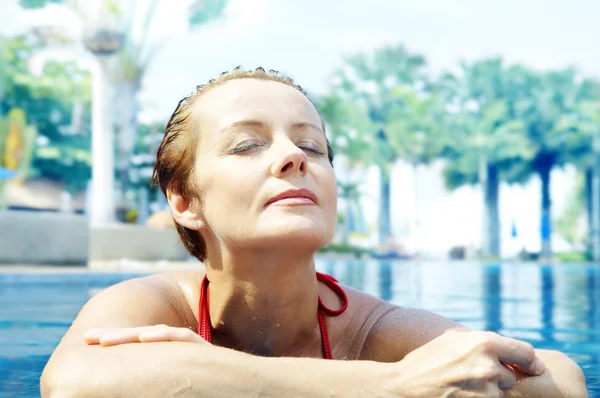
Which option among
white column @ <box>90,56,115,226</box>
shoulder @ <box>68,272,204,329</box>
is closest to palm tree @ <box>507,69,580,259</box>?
white column @ <box>90,56,115,226</box>

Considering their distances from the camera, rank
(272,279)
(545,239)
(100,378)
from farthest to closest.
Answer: (545,239)
(272,279)
(100,378)

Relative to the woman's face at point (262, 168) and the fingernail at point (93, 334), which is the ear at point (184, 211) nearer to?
the woman's face at point (262, 168)

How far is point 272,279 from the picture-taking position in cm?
209

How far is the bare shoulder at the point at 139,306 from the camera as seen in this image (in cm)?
198

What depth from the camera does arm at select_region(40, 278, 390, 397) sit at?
5.26ft

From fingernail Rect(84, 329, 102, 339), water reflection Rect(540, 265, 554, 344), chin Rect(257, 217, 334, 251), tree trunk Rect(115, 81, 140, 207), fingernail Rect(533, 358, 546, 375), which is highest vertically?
tree trunk Rect(115, 81, 140, 207)

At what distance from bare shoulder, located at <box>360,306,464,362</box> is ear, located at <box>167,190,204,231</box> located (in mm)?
617

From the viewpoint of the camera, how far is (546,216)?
44.5 metres

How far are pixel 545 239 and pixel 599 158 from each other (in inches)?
239

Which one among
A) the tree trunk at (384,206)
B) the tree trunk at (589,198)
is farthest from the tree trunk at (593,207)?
the tree trunk at (384,206)

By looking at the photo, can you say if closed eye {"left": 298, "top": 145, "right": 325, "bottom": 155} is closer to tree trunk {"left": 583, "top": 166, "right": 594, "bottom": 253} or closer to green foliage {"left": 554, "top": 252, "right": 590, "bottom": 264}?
green foliage {"left": 554, "top": 252, "right": 590, "bottom": 264}

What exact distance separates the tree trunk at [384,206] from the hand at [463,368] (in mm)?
43042

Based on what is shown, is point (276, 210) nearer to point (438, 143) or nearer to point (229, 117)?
point (229, 117)

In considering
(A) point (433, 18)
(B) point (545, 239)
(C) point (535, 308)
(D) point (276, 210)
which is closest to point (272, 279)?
(D) point (276, 210)
